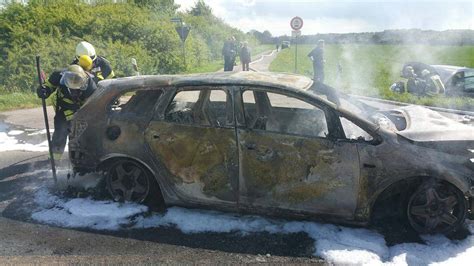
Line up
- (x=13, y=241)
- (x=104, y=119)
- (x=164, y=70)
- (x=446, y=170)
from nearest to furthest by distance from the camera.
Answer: (x=446, y=170) → (x=13, y=241) → (x=104, y=119) → (x=164, y=70)

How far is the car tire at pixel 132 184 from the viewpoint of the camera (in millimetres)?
4309

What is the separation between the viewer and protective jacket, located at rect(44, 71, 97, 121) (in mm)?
5188

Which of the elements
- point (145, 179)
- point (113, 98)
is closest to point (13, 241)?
point (145, 179)

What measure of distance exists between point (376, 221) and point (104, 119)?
122 inches

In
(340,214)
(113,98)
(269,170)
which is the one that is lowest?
(340,214)

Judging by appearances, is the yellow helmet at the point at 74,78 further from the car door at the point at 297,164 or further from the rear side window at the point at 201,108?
the car door at the point at 297,164

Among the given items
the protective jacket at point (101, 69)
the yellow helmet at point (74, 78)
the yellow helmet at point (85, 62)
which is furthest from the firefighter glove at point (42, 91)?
the protective jacket at point (101, 69)

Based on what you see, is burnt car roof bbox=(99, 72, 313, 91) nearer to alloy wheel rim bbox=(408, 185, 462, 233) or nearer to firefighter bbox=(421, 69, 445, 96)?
alloy wheel rim bbox=(408, 185, 462, 233)

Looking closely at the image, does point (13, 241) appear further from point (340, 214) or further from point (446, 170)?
point (446, 170)

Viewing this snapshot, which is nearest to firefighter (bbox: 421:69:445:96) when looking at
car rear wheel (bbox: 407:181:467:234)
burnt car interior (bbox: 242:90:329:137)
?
car rear wheel (bbox: 407:181:467:234)

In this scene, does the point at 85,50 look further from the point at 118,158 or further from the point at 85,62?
the point at 118,158

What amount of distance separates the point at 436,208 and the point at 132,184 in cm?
315

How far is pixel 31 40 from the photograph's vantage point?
591 inches

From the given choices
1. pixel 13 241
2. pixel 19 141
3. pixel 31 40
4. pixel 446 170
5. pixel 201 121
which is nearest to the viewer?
pixel 446 170
